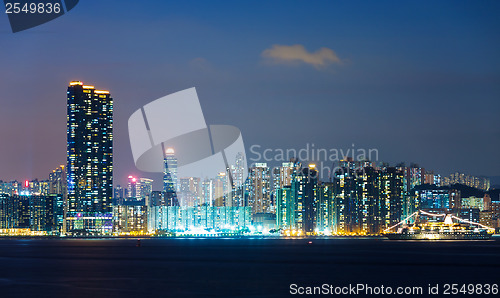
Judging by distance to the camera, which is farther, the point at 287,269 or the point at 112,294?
the point at 287,269

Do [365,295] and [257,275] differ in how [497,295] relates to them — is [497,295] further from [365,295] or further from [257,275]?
[257,275]

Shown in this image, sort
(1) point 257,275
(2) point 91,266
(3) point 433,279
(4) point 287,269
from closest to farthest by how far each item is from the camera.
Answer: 1. (3) point 433,279
2. (1) point 257,275
3. (4) point 287,269
4. (2) point 91,266

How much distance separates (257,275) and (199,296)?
73.4ft

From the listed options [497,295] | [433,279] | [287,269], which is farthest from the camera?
[287,269]

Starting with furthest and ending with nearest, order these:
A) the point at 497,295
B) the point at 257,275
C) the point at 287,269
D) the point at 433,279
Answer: the point at 287,269, the point at 257,275, the point at 433,279, the point at 497,295

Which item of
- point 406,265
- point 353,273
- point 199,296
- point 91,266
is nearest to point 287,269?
point 353,273

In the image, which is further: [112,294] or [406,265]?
[406,265]

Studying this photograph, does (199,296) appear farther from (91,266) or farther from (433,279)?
(91,266)

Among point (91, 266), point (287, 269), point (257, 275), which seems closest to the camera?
point (257, 275)

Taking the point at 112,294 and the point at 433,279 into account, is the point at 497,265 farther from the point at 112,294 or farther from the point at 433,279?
the point at 112,294

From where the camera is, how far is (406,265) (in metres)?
102

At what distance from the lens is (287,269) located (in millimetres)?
92688

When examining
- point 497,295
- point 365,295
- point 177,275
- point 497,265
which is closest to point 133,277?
point 177,275

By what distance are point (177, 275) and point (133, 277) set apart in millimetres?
5821
